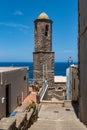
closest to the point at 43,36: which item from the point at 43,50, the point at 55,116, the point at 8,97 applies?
the point at 43,50

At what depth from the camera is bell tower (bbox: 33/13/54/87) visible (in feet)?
154

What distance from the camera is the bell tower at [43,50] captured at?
47.1 metres

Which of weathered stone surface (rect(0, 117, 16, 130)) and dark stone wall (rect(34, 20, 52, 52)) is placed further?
dark stone wall (rect(34, 20, 52, 52))

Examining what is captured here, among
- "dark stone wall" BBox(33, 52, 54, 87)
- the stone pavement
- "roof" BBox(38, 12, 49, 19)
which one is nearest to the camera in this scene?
the stone pavement

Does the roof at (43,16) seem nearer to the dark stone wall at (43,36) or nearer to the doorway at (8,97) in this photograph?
the dark stone wall at (43,36)

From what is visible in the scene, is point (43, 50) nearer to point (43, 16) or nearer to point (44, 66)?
point (44, 66)

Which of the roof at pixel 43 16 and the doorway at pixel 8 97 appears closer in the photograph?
the doorway at pixel 8 97

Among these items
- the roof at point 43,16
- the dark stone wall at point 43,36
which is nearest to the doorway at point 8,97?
the dark stone wall at point 43,36

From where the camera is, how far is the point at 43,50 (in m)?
47.6

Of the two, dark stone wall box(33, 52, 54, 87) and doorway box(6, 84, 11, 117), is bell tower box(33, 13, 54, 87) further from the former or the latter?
doorway box(6, 84, 11, 117)

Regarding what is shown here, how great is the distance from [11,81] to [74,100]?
723cm

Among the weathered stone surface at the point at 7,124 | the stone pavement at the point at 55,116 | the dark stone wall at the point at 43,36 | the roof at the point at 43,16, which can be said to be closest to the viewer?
the weathered stone surface at the point at 7,124

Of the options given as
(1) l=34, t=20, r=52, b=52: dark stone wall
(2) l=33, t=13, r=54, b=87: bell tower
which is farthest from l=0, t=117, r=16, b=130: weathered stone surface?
(1) l=34, t=20, r=52, b=52: dark stone wall

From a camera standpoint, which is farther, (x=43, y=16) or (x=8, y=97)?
(x=43, y=16)
